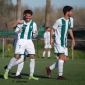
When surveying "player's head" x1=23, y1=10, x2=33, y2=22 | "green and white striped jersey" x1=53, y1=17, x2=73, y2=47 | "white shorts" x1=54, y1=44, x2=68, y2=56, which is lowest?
"white shorts" x1=54, y1=44, x2=68, y2=56

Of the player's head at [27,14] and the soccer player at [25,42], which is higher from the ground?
the player's head at [27,14]

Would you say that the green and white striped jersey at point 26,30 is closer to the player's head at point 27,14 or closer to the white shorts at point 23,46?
the white shorts at point 23,46

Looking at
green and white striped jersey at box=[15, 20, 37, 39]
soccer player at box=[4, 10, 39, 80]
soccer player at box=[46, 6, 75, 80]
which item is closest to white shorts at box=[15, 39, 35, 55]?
soccer player at box=[4, 10, 39, 80]

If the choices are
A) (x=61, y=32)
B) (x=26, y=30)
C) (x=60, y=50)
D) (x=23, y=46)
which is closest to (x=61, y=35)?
(x=61, y=32)

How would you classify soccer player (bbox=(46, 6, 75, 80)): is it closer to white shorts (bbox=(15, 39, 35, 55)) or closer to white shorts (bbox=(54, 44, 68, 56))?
white shorts (bbox=(54, 44, 68, 56))

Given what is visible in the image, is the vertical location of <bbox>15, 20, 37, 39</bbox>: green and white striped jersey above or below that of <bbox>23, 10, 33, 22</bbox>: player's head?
below

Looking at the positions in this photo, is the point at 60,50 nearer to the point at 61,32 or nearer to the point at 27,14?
the point at 61,32

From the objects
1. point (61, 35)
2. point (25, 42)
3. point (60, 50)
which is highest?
point (61, 35)

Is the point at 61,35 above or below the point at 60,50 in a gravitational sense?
above

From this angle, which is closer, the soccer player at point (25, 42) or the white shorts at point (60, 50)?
the white shorts at point (60, 50)

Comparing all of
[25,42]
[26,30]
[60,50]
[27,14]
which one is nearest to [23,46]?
[25,42]

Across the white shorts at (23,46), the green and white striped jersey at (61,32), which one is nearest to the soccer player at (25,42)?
the white shorts at (23,46)

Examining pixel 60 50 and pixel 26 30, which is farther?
pixel 26 30

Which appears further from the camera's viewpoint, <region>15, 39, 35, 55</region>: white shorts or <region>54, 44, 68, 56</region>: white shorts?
<region>15, 39, 35, 55</region>: white shorts
